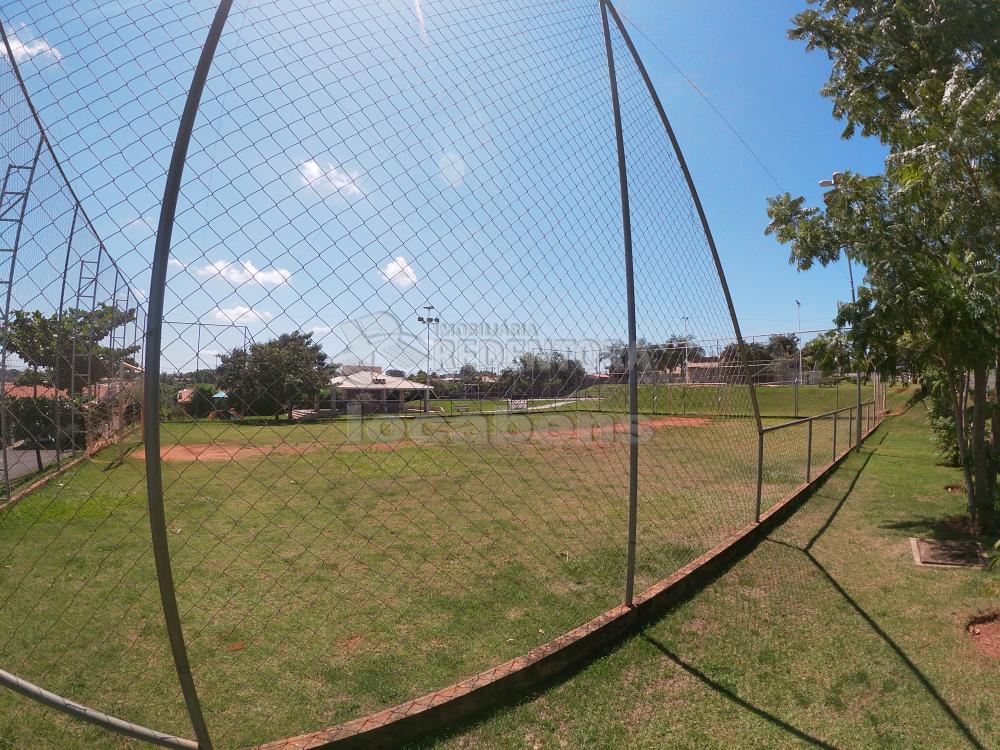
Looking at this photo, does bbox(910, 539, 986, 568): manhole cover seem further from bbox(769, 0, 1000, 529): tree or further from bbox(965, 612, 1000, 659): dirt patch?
bbox(965, 612, 1000, 659): dirt patch

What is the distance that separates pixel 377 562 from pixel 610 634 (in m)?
2.35

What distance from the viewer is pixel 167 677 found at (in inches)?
113

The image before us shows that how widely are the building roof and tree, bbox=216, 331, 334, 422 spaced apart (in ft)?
0.24

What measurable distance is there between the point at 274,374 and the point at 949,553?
19.2 feet

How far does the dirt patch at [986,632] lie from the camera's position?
326 cm

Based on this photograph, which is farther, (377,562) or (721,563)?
(377,562)

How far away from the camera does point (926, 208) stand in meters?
5.60

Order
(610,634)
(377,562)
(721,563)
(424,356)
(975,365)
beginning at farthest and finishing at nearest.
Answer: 1. (975,365)
2. (377,562)
3. (721,563)
4. (610,634)
5. (424,356)

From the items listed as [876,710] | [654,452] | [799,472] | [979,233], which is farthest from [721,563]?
[654,452]

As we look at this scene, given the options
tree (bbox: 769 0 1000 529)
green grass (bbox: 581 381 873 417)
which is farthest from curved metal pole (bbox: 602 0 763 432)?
tree (bbox: 769 0 1000 529)

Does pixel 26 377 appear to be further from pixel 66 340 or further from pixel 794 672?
pixel 794 672

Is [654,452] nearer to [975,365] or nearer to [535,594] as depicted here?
[975,365]

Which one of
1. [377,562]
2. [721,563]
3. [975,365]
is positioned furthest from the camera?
[975,365]

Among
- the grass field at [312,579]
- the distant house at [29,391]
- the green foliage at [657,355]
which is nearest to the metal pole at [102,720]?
the grass field at [312,579]
